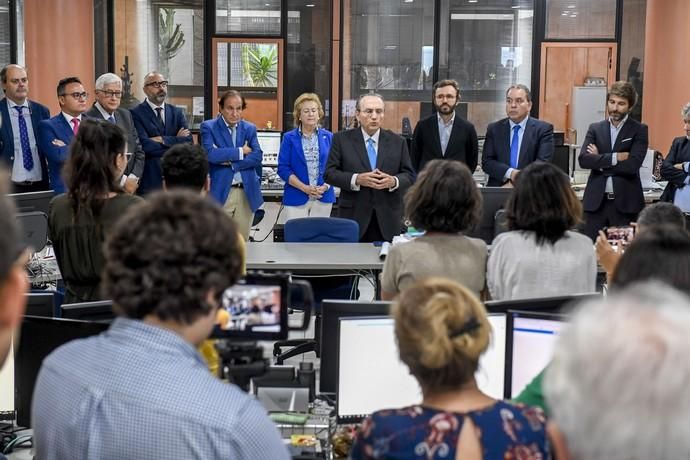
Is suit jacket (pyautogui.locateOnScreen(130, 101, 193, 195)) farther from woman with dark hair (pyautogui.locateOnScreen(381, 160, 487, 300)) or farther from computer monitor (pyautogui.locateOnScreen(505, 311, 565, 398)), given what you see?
computer monitor (pyautogui.locateOnScreen(505, 311, 565, 398))

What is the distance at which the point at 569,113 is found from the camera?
40.4ft

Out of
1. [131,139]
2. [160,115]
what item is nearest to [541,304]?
[131,139]

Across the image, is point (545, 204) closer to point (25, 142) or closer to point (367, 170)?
point (367, 170)

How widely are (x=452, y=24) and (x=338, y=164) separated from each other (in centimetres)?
627

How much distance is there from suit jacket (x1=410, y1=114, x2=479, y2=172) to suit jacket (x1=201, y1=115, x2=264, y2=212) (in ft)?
4.92

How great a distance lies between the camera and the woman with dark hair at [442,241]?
3711 mm

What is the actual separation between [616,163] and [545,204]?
3.79 m

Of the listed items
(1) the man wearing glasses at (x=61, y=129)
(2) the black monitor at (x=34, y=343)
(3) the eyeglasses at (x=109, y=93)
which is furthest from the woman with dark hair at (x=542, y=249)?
(3) the eyeglasses at (x=109, y=93)

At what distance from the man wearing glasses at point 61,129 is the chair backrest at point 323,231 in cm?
199

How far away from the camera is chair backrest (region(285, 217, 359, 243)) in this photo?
629cm

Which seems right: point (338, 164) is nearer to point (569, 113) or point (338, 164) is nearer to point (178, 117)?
point (178, 117)

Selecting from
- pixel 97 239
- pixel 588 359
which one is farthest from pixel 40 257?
pixel 588 359

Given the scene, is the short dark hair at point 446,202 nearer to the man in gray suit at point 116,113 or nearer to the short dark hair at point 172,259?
the short dark hair at point 172,259

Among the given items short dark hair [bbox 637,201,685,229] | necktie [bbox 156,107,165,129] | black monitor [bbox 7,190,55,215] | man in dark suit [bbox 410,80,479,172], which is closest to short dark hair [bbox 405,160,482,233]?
short dark hair [bbox 637,201,685,229]
